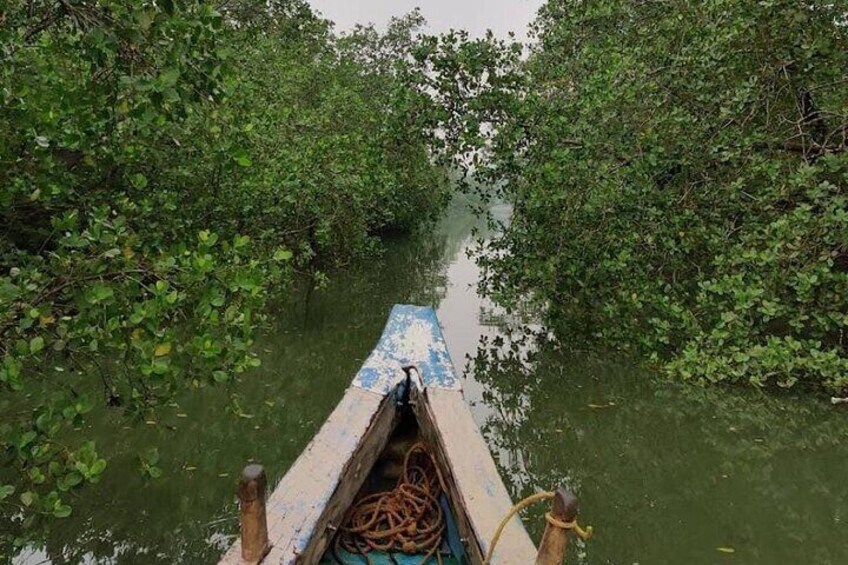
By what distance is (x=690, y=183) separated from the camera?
237 inches

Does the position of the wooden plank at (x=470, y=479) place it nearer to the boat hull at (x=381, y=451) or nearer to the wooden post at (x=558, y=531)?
the boat hull at (x=381, y=451)

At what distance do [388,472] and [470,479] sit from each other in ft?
3.39

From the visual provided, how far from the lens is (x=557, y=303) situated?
6.79 m

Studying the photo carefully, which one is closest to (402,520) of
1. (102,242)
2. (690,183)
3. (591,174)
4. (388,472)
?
(388,472)

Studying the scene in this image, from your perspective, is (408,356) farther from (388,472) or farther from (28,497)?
(28,497)

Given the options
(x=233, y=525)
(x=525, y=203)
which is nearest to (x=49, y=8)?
(x=233, y=525)

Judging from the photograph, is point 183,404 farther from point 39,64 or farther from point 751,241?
point 751,241

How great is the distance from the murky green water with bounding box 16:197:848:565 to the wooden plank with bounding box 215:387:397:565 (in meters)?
0.48

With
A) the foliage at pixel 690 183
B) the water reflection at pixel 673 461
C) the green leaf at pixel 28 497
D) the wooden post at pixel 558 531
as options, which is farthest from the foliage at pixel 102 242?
the foliage at pixel 690 183

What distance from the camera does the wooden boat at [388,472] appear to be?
2.16 meters

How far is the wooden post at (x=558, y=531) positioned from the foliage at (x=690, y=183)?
379cm

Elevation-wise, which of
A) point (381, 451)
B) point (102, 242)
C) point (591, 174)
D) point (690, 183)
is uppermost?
point (591, 174)

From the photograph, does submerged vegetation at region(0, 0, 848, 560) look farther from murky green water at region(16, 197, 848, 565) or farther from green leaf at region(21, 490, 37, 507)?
green leaf at region(21, 490, 37, 507)

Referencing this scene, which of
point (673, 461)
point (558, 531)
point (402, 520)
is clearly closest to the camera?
point (558, 531)
